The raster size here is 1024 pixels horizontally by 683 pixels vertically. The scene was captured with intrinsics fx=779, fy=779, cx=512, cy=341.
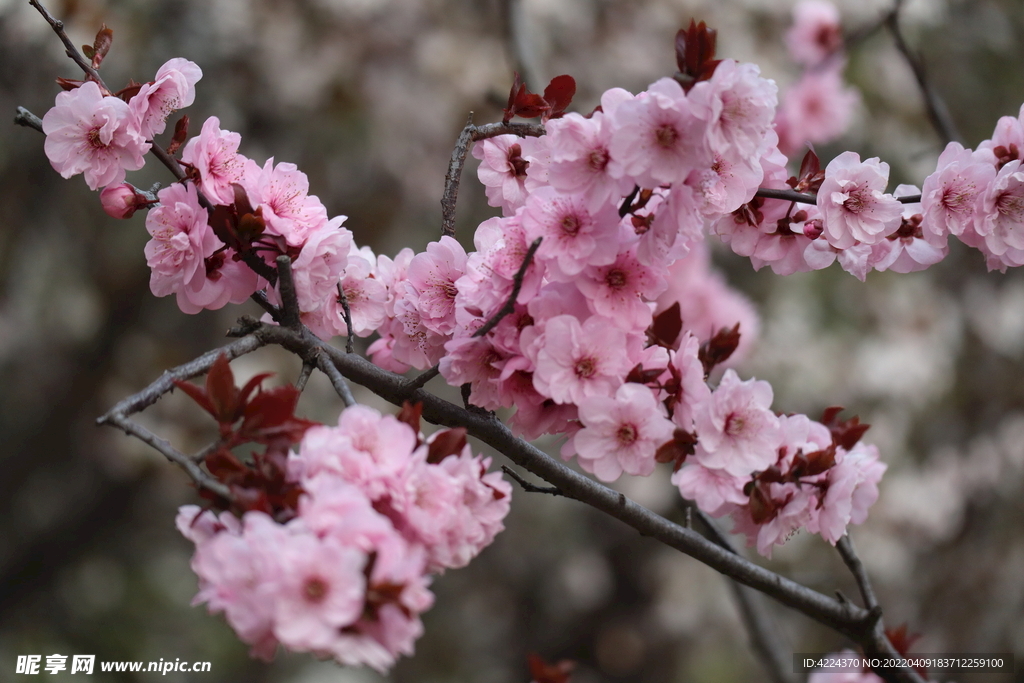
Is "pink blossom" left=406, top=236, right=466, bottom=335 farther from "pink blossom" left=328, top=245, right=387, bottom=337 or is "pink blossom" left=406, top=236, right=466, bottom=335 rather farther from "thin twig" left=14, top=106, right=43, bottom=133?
"thin twig" left=14, top=106, right=43, bottom=133

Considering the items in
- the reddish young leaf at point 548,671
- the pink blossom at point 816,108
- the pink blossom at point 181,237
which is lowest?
the reddish young leaf at point 548,671

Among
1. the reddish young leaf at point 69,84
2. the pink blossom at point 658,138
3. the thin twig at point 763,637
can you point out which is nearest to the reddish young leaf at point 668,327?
the pink blossom at point 658,138

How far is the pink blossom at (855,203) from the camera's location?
2.41 ft

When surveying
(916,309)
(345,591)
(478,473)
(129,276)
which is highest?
(129,276)

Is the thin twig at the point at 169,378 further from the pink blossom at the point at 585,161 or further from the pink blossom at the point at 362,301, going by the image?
the pink blossom at the point at 585,161

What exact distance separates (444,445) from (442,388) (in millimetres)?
2356

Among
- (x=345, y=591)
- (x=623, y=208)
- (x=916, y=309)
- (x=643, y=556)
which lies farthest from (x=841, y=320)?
(x=345, y=591)

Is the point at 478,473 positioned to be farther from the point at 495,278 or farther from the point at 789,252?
the point at 789,252

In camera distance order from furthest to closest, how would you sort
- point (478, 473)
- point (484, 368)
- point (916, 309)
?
point (916, 309) < point (484, 368) < point (478, 473)

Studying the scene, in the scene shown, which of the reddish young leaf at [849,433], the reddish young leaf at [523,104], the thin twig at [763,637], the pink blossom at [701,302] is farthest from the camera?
the pink blossom at [701,302]

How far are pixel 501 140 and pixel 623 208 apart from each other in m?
0.19

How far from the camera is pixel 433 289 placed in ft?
2.47

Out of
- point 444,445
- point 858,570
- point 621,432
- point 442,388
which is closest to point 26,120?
A: point 444,445

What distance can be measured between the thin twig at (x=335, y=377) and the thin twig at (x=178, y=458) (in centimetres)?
11
